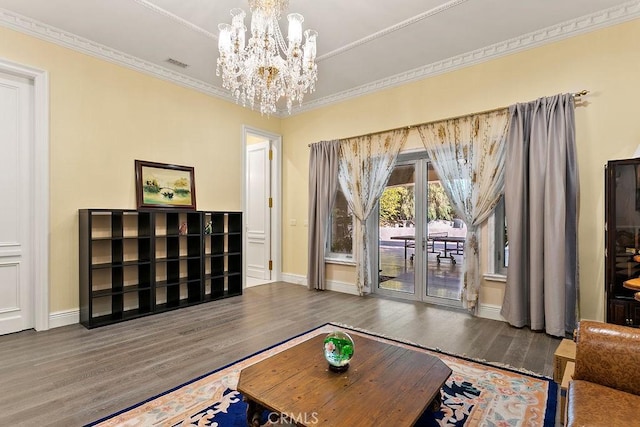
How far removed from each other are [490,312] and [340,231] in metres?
2.65

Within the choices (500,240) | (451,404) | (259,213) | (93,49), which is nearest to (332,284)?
(259,213)

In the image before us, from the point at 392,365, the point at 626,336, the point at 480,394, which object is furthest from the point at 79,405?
the point at 626,336

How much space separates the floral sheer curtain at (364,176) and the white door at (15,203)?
4.19 metres

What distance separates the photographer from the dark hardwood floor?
233cm

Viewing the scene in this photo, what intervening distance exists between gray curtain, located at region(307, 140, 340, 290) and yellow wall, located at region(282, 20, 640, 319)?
1.26 meters

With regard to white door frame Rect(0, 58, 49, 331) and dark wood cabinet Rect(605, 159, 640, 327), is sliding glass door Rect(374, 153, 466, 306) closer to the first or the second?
dark wood cabinet Rect(605, 159, 640, 327)

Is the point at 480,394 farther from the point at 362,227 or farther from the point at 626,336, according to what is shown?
the point at 362,227

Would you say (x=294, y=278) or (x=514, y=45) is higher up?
(x=514, y=45)

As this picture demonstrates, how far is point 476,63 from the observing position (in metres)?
4.28

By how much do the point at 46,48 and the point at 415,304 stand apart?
5.71 meters

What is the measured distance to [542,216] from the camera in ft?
11.9

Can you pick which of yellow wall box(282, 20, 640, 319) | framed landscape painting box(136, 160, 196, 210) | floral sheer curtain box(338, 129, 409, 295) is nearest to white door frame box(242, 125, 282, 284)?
floral sheer curtain box(338, 129, 409, 295)

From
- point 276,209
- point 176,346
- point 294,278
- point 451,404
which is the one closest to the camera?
point 451,404

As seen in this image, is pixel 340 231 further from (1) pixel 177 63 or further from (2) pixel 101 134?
(2) pixel 101 134
